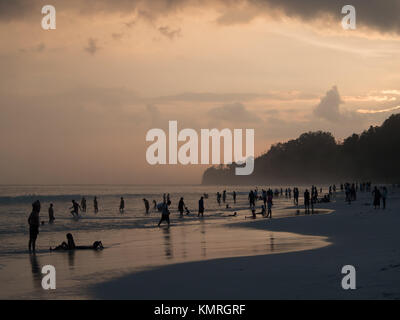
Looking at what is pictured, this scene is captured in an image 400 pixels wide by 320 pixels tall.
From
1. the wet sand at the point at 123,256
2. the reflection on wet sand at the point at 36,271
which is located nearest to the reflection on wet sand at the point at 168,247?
the wet sand at the point at 123,256

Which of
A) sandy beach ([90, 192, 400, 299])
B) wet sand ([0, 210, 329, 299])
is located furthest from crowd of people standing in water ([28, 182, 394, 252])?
sandy beach ([90, 192, 400, 299])

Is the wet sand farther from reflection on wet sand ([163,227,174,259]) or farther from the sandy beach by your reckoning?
the sandy beach

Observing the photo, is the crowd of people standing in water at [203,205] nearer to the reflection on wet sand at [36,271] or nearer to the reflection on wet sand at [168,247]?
the reflection on wet sand at [36,271]

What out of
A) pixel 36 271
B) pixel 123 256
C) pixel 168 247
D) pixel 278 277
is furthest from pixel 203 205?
pixel 278 277

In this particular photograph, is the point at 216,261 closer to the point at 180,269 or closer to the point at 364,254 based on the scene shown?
the point at 180,269

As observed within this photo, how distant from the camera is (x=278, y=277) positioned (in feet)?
39.4

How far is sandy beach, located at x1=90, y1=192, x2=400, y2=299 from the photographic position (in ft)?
33.3

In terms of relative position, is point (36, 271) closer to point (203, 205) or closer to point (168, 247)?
point (168, 247)

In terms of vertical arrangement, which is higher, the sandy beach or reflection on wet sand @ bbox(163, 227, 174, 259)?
the sandy beach

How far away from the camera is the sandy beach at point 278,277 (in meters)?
10.1


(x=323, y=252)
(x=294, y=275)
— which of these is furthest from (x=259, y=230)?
(x=294, y=275)
